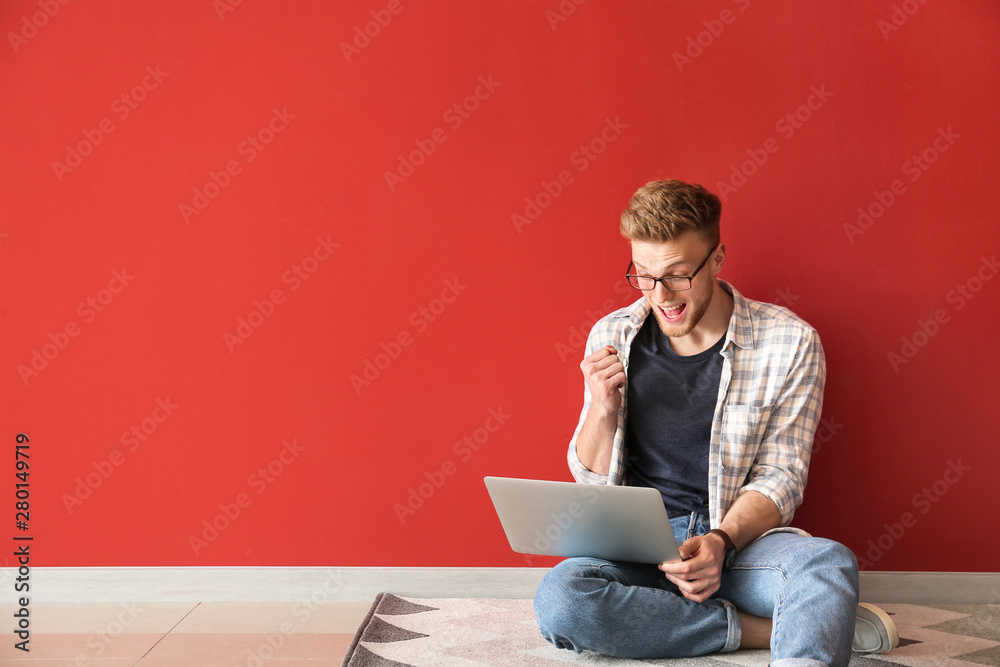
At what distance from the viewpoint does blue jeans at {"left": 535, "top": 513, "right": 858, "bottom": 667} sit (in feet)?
4.90

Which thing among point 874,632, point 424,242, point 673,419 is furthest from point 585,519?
point 424,242

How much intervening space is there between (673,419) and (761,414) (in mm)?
198

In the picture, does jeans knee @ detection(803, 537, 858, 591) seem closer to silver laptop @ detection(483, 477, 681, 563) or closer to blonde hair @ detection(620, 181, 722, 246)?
silver laptop @ detection(483, 477, 681, 563)

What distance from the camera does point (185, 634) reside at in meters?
1.87

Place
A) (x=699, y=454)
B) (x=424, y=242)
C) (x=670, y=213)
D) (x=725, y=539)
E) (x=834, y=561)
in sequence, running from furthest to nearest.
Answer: (x=424, y=242) → (x=699, y=454) → (x=670, y=213) → (x=725, y=539) → (x=834, y=561)

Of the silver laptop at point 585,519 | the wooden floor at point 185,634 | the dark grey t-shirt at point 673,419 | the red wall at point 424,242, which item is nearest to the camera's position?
the silver laptop at point 585,519

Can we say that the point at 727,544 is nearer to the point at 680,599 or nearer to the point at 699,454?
the point at 680,599

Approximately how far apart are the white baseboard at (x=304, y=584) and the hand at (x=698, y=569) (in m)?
0.63

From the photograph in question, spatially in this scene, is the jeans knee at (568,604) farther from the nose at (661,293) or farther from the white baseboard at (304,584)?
the nose at (661,293)

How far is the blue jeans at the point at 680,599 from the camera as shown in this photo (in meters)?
1.49

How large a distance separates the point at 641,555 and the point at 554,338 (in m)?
0.66

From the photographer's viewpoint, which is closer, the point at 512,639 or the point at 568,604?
the point at 568,604

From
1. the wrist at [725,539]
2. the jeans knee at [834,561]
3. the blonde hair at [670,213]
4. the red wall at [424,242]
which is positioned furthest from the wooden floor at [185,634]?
the blonde hair at [670,213]

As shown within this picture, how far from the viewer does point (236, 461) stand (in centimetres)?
210
